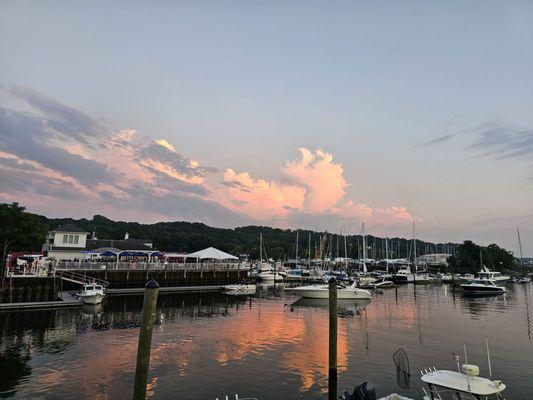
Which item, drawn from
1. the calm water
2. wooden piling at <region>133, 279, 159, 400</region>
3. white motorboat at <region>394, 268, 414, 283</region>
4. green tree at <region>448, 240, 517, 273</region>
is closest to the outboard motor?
the calm water

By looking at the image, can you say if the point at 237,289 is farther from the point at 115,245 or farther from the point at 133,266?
the point at 115,245

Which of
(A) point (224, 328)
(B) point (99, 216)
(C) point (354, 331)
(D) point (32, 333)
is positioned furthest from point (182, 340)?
(B) point (99, 216)

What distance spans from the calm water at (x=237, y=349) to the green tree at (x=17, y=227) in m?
17.3

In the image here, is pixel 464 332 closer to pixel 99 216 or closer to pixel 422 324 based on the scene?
pixel 422 324

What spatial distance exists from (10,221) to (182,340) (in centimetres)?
3769

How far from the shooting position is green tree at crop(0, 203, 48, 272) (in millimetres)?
Answer: 52625

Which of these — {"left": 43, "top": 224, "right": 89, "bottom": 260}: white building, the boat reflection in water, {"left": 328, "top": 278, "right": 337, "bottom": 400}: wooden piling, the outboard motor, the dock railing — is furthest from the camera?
{"left": 43, "top": 224, "right": 89, "bottom": 260}: white building

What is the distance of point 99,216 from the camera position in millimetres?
189375

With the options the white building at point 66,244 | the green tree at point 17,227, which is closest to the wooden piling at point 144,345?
the green tree at point 17,227

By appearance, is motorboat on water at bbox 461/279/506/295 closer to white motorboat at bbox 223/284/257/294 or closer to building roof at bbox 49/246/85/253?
white motorboat at bbox 223/284/257/294

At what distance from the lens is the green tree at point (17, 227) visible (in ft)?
173

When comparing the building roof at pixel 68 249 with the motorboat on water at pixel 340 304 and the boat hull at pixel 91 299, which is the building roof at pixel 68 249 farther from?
the motorboat on water at pixel 340 304

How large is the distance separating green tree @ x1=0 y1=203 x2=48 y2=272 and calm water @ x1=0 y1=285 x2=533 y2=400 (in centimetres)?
1732

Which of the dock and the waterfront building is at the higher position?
the waterfront building
